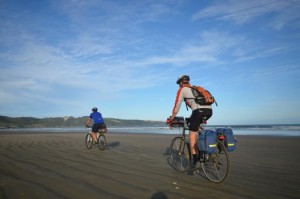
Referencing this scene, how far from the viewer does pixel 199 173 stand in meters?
6.31

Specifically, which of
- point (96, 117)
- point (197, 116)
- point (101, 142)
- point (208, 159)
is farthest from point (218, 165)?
point (96, 117)

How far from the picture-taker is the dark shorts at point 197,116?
5.48 m

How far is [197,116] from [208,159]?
93 cm

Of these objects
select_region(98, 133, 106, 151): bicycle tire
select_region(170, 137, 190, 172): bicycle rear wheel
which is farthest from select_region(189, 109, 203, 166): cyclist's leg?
select_region(98, 133, 106, 151): bicycle tire

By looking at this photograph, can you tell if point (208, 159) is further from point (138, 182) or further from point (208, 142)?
point (138, 182)

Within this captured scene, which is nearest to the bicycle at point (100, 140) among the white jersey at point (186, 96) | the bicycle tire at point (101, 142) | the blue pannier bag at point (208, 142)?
the bicycle tire at point (101, 142)

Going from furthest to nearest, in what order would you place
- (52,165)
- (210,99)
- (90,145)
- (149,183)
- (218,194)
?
1. (90,145)
2. (52,165)
3. (210,99)
4. (149,183)
5. (218,194)

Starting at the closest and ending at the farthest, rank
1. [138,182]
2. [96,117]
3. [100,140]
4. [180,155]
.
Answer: [138,182], [180,155], [100,140], [96,117]

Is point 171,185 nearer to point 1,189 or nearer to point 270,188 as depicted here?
point 270,188

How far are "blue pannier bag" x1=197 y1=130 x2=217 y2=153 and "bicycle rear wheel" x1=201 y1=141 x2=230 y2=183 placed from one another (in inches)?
6.5

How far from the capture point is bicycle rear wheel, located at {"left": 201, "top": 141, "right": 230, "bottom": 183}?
17.1 feet

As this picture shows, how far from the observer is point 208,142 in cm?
527

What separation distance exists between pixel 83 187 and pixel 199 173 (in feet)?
9.35

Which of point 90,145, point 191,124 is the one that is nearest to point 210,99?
point 191,124
